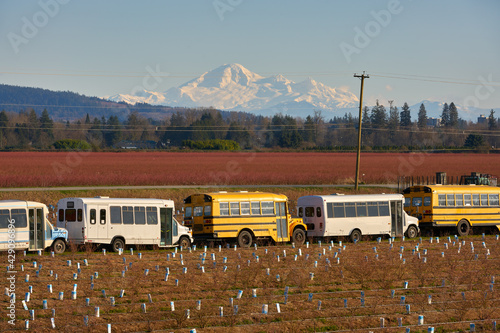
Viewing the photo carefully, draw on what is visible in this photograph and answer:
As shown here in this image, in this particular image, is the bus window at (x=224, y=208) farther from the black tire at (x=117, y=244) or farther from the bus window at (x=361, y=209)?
the bus window at (x=361, y=209)

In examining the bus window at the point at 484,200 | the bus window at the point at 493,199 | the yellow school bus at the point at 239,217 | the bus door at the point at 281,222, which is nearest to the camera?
the yellow school bus at the point at 239,217

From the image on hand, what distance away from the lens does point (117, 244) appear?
29203 mm

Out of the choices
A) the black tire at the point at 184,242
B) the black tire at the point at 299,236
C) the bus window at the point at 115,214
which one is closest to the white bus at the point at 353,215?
the black tire at the point at 299,236

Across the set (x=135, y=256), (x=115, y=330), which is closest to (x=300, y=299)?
(x=115, y=330)

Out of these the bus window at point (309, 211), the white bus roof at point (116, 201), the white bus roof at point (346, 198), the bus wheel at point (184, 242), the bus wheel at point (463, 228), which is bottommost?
the bus wheel at point (463, 228)

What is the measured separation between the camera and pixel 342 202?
3406 centimetres

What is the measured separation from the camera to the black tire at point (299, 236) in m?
32.9

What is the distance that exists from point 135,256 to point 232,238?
18.1 ft

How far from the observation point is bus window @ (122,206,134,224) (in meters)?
29.3

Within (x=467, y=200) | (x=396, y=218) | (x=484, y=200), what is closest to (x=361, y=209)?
(x=396, y=218)

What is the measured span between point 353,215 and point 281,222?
410cm

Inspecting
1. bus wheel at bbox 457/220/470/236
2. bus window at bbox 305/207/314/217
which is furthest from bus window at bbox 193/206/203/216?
bus wheel at bbox 457/220/470/236

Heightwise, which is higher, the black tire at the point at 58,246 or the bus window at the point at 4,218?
the bus window at the point at 4,218

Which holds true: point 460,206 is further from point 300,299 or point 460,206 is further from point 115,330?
point 115,330
